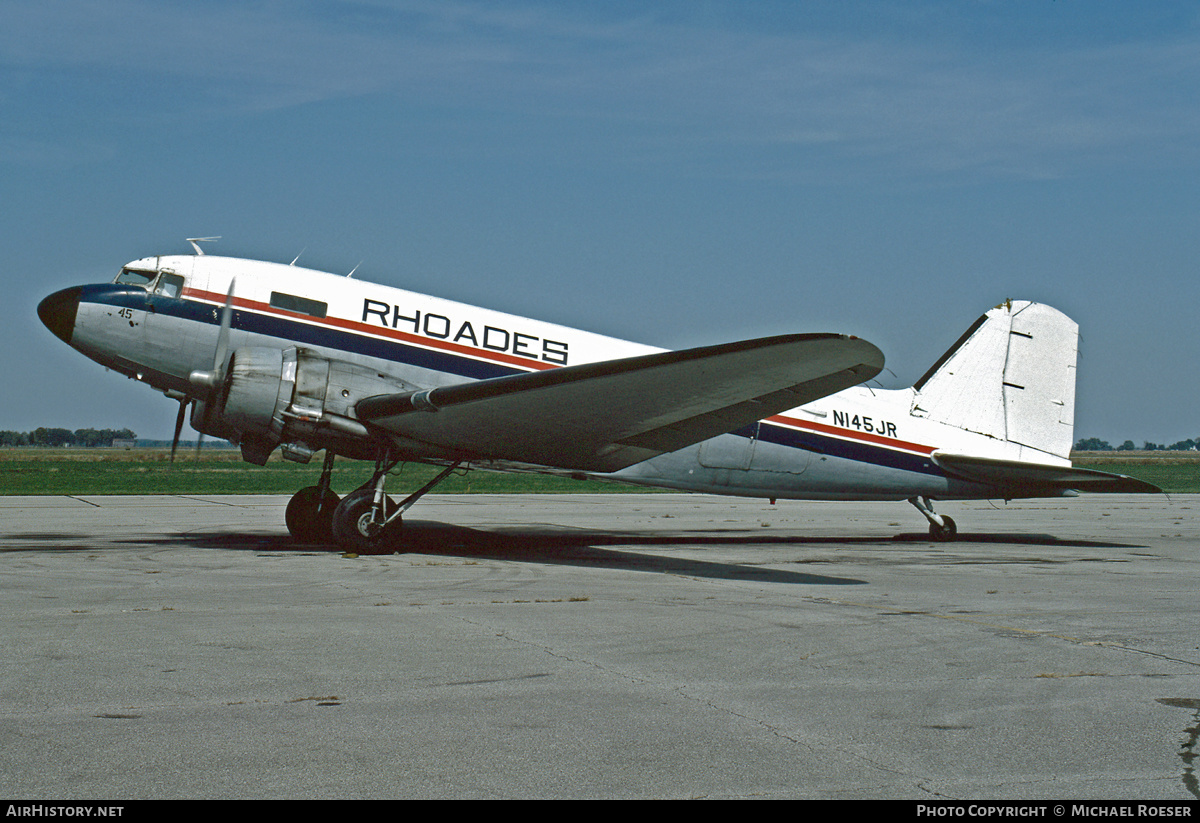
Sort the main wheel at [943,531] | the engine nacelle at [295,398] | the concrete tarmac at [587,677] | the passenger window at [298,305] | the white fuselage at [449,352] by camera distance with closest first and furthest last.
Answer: the concrete tarmac at [587,677] < the engine nacelle at [295,398] < the white fuselage at [449,352] < the passenger window at [298,305] < the main wheel at [943,531]

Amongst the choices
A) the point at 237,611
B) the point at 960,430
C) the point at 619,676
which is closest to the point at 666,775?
the point at 619,676

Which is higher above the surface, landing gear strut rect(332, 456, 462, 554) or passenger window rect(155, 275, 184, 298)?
passenger window rect(155, 275, 184, 298)

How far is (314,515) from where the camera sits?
18172 mm

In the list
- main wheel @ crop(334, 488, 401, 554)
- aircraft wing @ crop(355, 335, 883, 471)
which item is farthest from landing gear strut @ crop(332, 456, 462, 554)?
aircraft wing @ crop(355, 335, 883, 471)

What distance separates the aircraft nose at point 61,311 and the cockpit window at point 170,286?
1188 millimetres

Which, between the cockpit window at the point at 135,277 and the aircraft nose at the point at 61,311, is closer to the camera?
the aircraft nose at the point at 61,311

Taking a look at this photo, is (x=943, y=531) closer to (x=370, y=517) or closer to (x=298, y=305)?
(x=370, y=517)

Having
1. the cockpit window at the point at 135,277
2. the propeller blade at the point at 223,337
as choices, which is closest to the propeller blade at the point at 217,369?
the propeller blade at the point at 223,337

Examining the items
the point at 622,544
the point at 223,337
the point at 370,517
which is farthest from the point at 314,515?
the point at 622,544

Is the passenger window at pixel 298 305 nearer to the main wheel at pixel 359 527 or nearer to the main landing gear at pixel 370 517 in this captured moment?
the main landing gear at pixel 370 517

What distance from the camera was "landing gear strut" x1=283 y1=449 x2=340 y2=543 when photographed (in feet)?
59.4

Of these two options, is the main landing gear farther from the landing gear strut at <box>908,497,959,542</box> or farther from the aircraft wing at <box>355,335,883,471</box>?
the landing gear strut at <box>908,497,959,542</box>

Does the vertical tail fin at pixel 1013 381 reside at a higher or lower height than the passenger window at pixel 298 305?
higher

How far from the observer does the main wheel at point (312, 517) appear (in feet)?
59.4
